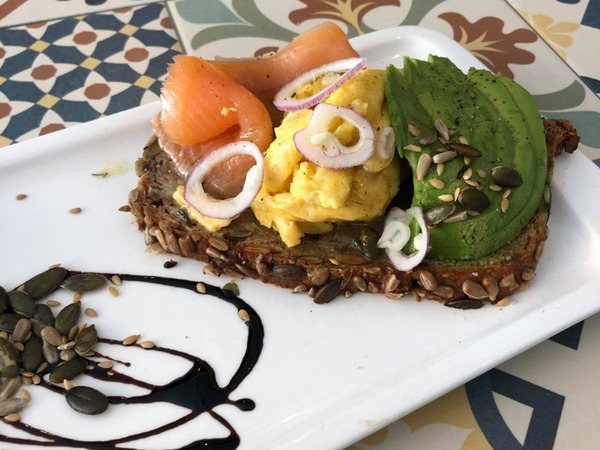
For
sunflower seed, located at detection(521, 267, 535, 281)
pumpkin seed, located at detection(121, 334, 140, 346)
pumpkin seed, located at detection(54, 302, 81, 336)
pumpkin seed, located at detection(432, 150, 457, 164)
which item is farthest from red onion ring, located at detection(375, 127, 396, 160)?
pumpkin seed, located at detection(54, 302, 81, 336)

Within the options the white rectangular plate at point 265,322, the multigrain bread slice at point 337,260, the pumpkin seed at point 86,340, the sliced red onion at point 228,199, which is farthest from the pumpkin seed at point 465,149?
the pumpkin seed at point 86,340

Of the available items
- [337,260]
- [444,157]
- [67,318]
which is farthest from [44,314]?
[444,157]

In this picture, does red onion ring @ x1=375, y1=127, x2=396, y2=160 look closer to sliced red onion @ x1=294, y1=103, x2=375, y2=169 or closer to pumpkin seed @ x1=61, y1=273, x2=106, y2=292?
sliced red onion @ x1=294, y1=103, x2=375, y2=169

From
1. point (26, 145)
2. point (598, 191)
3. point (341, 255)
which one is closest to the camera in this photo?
point (341, 255)

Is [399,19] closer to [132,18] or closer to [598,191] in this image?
[132,18]

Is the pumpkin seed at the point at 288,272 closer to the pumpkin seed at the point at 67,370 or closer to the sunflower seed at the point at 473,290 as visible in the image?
the sunflower seed at the point at 473,290

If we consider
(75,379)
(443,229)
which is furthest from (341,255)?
(75,379)
